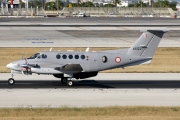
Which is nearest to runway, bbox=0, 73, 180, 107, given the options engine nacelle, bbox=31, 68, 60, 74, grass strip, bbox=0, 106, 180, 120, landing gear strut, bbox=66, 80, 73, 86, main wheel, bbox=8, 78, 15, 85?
main wheel, bbox=8, 78, 15, 85

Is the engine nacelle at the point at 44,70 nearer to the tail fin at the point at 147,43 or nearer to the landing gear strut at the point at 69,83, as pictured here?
the landing gear strut at the point at 69,83

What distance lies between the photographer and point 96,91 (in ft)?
110

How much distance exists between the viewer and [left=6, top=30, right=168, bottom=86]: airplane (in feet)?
115

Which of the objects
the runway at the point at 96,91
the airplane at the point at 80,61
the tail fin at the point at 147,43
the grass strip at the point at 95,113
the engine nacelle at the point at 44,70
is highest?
the tail fin at the point at 147,43

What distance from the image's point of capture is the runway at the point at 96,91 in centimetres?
2953

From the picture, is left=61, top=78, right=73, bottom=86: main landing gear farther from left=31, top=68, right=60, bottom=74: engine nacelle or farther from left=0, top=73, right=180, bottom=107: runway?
left=31, top=68, right=60, bottom=74: engine nacelle

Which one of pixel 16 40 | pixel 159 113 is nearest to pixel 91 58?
pixel 159 113

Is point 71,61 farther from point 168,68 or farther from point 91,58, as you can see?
point 168,68

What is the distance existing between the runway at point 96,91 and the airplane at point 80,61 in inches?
38.4

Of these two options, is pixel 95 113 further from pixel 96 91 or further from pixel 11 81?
pixel 11 81

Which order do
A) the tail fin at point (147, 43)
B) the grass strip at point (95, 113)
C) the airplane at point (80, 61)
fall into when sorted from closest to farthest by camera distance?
the grass strip at point (95, 113), the airplane at point (80, 61), the tail fin at point (147, 43)

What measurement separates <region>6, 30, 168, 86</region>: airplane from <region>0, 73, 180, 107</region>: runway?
3.20 feet

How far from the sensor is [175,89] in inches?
1366

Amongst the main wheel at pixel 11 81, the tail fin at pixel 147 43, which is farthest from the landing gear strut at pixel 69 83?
the tail fin at pixel 147 43
